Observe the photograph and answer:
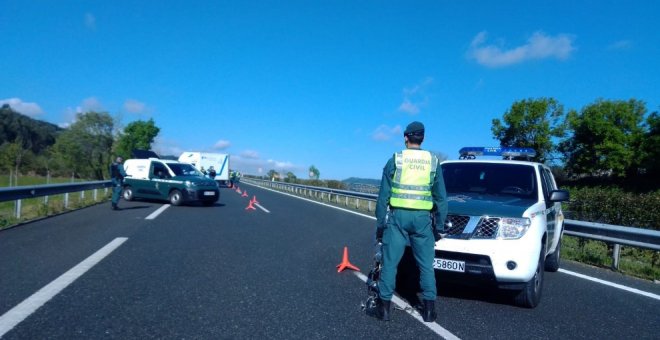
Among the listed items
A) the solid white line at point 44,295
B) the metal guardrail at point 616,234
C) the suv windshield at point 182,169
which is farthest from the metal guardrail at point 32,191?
the metal guardrail at point 616,234

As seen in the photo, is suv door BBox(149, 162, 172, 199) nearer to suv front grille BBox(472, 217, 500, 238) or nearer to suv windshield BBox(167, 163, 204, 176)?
suv windshield BBox(167, 163, 204, 176)

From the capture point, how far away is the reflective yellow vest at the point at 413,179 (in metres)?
4.68

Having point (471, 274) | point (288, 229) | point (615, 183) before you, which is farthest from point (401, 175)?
point (615, 183)

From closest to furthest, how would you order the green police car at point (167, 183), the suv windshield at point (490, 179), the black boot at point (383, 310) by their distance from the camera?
1. the black boot at point (383, 310)
2. the suv windshield at point (490, 179)
3. the green police car at point (167, 183)

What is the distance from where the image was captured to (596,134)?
5388 cm

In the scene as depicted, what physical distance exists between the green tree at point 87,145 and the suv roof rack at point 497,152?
203ft

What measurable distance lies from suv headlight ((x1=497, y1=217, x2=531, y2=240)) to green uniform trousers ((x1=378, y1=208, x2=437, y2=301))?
103 cm

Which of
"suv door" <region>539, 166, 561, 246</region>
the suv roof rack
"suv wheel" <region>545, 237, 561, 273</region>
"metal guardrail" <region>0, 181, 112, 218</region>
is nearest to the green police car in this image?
"metal guardrail" <region>0, 181, 112, 218</region>

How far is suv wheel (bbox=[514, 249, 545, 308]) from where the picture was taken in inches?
206

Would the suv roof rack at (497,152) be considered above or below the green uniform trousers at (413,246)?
above

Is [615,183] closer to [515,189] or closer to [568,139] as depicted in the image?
[568,139]

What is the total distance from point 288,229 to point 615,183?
50234mm

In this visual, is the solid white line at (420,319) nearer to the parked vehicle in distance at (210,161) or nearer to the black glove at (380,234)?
the black glove at (380,234)

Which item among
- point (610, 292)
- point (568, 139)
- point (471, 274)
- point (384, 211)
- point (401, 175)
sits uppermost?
point (568, 139)
